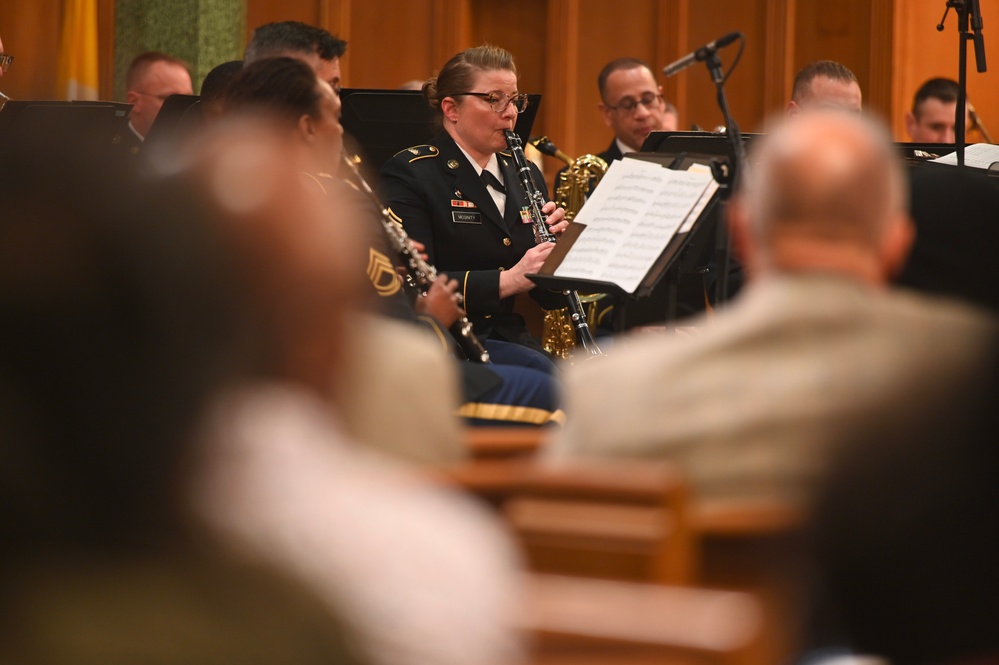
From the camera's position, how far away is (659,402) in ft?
4.63

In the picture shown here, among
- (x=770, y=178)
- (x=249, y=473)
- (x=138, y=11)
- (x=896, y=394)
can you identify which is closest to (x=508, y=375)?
(x=770, y=178)

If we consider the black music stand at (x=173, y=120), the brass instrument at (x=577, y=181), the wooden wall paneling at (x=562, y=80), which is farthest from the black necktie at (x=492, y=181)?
the wooden wall paneling at (x=562, y=80)

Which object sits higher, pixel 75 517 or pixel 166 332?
pixel 166 332

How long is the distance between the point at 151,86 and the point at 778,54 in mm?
4080

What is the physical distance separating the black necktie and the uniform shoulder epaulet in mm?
165

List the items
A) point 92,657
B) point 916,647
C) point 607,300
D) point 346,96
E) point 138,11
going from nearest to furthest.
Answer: point 92,657 → point 916,647 → point 346,96 → point 607,300 → point 138,11

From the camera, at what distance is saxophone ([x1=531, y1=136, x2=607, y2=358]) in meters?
4.80

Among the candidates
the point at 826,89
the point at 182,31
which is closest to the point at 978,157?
the point at 826,89

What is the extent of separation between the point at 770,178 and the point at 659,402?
0.31 metres

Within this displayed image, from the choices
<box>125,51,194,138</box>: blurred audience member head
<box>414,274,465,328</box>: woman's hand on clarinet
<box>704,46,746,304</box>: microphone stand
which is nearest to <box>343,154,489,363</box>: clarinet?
<box>414,274,465,328</box>: woman's hand on clarinet

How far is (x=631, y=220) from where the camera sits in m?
3.30

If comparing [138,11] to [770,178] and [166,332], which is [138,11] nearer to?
[770,178]

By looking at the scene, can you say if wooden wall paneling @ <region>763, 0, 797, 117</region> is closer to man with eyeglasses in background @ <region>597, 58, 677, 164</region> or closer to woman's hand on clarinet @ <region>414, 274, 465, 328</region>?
man with eyeglasses in background @ <region>597, 58, 677, 164</region>

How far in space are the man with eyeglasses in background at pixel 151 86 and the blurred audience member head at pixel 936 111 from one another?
3490 millimetres
